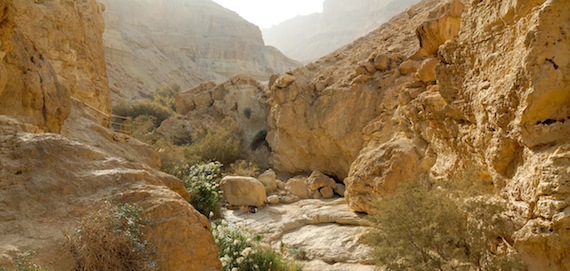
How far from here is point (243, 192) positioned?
11.2m

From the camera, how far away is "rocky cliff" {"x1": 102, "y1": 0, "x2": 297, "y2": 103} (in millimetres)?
37219

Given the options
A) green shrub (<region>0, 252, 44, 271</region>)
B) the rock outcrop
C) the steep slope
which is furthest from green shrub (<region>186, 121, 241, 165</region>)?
the steep slope

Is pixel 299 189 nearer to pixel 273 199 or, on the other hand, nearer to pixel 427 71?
pixel 273 199

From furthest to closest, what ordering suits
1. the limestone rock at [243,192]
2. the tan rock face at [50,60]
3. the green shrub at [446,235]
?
the limestone rock at [243,192] < the tan rock face at [50,60] < the green shrub at [446,235]

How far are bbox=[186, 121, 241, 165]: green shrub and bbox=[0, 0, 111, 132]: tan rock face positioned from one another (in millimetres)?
5143

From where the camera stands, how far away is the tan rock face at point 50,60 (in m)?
5.24

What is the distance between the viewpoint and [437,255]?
4.60 meters

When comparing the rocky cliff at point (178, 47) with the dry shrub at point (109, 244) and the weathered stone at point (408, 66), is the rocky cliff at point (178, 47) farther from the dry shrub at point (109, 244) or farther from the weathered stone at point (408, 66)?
the dry shrub at point (109, 244)

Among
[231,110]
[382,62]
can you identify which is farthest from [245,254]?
[231,110]

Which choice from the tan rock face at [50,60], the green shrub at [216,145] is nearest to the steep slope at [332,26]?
the green shrub at [216,145]

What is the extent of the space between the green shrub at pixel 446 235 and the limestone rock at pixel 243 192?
649cm

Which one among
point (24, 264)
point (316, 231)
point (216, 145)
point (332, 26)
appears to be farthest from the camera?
point (332, 26)

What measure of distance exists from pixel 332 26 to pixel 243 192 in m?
92.9

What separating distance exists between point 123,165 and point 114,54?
3690 cm
